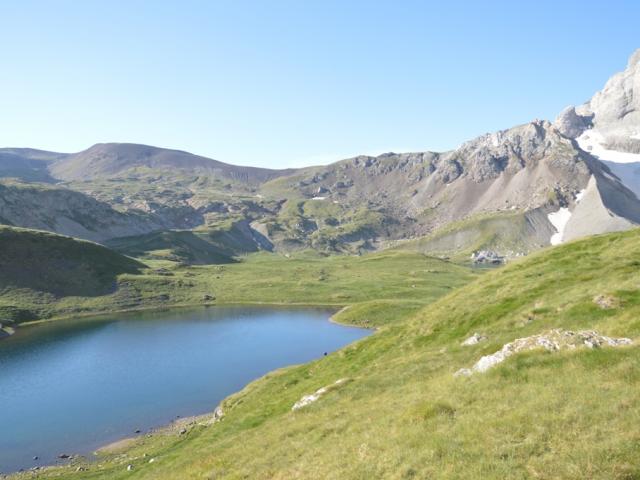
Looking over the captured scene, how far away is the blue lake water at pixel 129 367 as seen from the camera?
70375 mm

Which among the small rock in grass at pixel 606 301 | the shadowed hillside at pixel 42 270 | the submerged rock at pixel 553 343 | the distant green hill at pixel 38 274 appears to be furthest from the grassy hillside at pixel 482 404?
the shadowed hillside at pixel 42 270

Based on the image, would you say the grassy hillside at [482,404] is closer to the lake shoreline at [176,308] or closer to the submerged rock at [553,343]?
the submerged rock at [553,343]

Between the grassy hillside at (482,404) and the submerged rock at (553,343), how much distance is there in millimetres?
922

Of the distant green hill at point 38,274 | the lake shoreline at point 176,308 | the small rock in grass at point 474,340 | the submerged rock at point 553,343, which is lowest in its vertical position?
the lake shoreline at point 176,308

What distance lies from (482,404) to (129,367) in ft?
332

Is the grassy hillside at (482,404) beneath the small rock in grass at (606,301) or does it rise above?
beneath

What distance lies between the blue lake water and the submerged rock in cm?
5799

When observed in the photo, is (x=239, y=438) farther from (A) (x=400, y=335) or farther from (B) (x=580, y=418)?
(B) (x=580, y=418)

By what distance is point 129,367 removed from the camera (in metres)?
106

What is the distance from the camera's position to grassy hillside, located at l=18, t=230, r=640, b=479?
15.3m

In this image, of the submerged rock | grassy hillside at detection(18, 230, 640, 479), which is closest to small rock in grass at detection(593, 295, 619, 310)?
grassy hillside at detection(18, 230, 640, 479)

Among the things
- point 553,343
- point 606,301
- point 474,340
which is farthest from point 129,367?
point 553,343

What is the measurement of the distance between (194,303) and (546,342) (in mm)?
178278

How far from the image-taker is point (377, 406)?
25.8 m
